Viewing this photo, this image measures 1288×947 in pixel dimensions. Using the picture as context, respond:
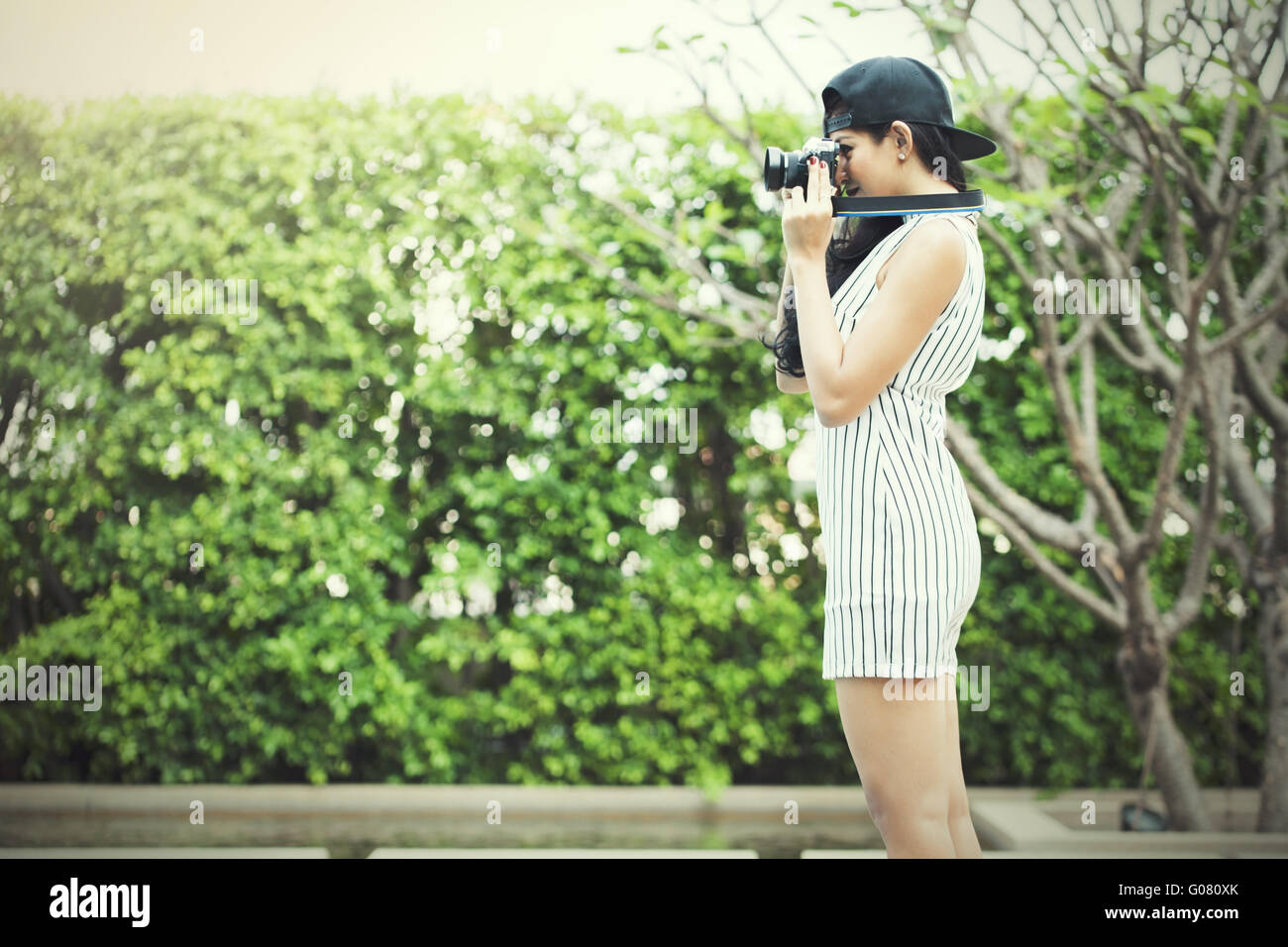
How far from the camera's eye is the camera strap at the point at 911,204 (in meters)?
1.49

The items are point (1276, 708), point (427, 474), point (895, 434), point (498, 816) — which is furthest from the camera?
point (427, 474)

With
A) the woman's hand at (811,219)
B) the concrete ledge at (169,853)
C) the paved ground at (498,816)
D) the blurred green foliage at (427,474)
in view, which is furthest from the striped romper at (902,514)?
the blurred green foliage at (427,474)

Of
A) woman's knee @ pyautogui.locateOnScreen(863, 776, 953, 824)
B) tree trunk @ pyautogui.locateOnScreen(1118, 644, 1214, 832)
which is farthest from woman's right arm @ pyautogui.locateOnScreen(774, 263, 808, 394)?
tree trunk @ pyautogui.locateOnScreen(1118, 644, 1214, 832)

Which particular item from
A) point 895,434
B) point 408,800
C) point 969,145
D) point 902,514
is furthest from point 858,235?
point 408,800

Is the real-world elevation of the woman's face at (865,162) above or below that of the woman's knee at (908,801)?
above

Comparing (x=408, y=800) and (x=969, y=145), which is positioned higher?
(x=969, y=145)

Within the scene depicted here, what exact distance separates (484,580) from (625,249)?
1.53m

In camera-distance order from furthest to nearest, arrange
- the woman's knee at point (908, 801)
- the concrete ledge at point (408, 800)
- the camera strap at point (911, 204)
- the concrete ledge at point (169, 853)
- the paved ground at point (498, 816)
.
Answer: the concrete ledge at point (408, 800)
the paved ground at point (498, 816)
the concrete ledge at point (169, 853)
the camera strap at point (911, 204)
the woman's knee at point (908, 801)

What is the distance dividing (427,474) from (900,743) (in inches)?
139

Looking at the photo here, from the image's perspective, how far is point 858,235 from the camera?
63.4 inches

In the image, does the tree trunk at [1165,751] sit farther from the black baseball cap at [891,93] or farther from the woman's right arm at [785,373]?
the black baseball cap at [891,93]

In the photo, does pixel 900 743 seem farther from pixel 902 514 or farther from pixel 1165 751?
pixel 1165 751

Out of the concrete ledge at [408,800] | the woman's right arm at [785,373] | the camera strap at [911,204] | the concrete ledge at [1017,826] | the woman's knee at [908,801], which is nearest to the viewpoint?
the woman's knee at [908,801]
